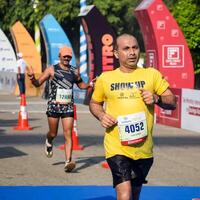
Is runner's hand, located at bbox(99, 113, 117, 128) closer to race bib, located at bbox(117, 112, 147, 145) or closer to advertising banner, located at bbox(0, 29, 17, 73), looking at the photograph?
race bib, located at bbox(117, 112, 147, 145)

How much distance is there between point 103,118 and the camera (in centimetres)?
557

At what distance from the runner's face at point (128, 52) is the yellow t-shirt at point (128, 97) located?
0.32 ft

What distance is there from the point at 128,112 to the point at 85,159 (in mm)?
5580

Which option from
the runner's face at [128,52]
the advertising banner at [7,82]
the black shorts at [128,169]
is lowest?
the advertising banner at [7,82]

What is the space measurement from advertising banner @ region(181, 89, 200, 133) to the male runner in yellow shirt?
33.9 ft

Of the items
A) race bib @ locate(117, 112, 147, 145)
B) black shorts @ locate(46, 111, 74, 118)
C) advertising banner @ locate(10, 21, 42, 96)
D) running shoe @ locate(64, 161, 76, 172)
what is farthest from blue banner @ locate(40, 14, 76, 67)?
race bib @ locate(117, 112, 147, 145)

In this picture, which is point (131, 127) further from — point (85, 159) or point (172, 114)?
point (172, 114)

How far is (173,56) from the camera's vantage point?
19375 millimetres

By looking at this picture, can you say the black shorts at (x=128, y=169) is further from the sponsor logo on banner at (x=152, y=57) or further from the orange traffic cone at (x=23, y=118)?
the sponsor logo on banner at (x=152, y=57)

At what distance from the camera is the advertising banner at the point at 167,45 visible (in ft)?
62.8

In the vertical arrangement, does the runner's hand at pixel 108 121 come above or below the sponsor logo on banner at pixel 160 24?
below

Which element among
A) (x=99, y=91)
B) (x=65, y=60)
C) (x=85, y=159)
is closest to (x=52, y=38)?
(x=85, y=159)

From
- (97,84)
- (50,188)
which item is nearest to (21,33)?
(50,188)

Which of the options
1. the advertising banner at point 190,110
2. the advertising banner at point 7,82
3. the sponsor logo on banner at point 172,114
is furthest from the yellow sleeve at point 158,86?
the advertising banner at point 7,82
